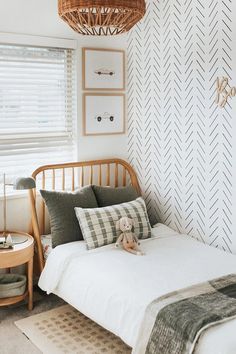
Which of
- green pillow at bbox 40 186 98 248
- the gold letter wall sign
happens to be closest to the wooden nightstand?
green pillow at bbox 40 186 98 248

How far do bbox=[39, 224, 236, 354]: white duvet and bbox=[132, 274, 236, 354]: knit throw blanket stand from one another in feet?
0.14

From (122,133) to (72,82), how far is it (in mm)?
627

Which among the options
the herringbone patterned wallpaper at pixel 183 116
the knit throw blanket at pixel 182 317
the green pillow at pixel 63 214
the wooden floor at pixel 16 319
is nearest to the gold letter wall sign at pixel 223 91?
the herringbone patterned wallpaper at pixel 183 116

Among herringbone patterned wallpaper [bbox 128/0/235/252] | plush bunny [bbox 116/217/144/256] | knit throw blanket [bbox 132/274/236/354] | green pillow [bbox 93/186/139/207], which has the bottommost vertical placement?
knit throw blanket [bbox 132/274/236/354]

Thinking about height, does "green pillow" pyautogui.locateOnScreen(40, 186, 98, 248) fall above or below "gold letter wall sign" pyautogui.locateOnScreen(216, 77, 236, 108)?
below

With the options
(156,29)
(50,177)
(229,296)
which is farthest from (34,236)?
(156,29)

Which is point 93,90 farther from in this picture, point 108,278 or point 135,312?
point 135,312

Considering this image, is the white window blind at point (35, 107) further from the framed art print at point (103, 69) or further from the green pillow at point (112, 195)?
the green pillow at point (112, 195)

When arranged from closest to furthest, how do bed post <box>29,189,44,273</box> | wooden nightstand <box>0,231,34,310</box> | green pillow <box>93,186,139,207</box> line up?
wooden nightstand <box>0,231,34,310</box> < bed post <box>29,189,44,273</box> < green pillow <box>93,186,139,207</box>

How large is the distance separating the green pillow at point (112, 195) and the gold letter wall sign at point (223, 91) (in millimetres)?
982

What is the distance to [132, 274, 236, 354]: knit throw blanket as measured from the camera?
2.33 metres

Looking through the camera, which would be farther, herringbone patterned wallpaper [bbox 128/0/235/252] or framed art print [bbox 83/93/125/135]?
framed art print [bbox 83/93/125/135]

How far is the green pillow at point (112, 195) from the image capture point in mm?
3740

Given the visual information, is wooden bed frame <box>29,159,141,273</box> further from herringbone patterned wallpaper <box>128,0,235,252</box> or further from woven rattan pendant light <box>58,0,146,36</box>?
woven rattan pendant light <box>58,0,146,36</box>
